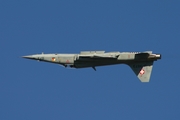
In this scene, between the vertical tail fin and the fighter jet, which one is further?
the vertical tail fin

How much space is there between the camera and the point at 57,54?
86562mm

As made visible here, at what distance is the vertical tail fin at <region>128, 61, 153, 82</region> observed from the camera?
86312 mm

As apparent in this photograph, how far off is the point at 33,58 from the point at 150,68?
16.8m

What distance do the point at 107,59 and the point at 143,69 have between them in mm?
5537

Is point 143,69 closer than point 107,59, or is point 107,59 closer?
point 107,59

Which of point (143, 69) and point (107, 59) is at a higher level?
point (107, 59)

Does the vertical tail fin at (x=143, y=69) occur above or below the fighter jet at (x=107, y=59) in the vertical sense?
below

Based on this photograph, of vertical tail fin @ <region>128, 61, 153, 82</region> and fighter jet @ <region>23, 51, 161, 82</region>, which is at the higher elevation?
fighter jet @ <region>23, 51, 161, 82</region>

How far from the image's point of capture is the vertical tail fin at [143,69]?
86.3 metres

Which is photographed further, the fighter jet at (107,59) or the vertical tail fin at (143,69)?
the vertical tail fin at (143,69)

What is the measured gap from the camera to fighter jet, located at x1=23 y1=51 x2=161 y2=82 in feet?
279

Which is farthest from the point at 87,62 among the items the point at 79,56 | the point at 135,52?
the point at 135,52

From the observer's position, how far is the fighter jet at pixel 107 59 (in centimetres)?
8494

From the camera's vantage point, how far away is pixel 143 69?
86.4 metres
